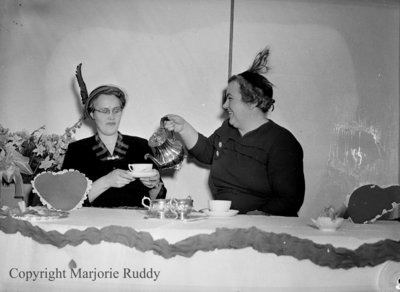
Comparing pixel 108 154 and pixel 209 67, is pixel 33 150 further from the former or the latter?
pixel 209 67

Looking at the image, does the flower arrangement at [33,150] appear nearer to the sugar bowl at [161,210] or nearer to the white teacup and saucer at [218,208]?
the sugar bowl at [161,210]

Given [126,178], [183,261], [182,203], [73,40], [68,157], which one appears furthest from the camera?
[73,40]

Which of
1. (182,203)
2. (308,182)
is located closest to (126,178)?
(182,203)

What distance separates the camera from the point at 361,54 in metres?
3.26

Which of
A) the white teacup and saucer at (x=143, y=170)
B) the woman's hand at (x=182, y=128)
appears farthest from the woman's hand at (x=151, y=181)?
the white teacup and saucer at (x=143, y=170)

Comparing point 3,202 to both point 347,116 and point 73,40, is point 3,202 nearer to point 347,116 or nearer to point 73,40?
point 73,40

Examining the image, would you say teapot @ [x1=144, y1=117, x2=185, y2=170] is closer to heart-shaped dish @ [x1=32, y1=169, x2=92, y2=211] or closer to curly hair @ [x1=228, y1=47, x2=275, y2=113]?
curly hair @ [x1=228, y1=47, x2=275, y2=113]

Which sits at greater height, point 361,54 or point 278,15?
point 278,15

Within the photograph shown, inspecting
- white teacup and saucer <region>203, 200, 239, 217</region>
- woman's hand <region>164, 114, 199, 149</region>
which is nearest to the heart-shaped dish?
white teacup and saucer <region>203, 200, 239, 217</region>

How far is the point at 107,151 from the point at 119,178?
39 cm

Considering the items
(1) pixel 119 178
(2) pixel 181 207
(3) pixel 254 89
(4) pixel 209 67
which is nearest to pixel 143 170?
(1) pixel 119 178

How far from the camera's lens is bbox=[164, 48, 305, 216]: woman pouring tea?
2.64 metres

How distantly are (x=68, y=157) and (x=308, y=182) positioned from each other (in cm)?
147

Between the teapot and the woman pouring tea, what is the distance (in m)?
0.11
